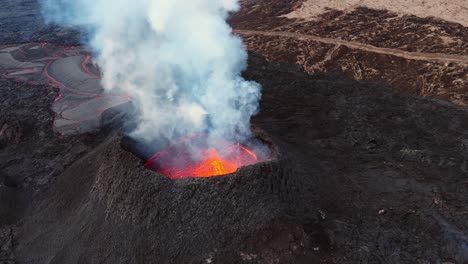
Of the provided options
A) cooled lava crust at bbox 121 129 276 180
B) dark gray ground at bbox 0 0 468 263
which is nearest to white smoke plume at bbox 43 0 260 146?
cooled lava crust at bbox 121 129 276 180

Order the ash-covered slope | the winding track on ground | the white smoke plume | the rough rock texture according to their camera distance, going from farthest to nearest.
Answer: the winding track on ground
the rough rock texture
the white smoke plume
the ash-covered slope

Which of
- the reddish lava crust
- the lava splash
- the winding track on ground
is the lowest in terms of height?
the reddish lava crust

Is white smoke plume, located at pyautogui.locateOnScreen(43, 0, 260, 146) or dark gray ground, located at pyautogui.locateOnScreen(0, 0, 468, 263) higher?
white smoke plume, located at pyautogui.locateOnScreen(43, 0, 260, 146)

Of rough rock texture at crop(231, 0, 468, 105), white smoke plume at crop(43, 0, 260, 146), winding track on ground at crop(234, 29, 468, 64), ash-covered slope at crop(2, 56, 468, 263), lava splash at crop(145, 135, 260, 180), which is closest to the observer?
ash-covered slope at crop(2, 56, 468, 263)

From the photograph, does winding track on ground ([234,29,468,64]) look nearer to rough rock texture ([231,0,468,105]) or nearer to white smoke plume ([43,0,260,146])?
rough rock texture ([231,0,468,105])

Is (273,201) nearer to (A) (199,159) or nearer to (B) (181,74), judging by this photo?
(A) (199,159)

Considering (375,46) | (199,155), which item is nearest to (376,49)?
(375,46)
